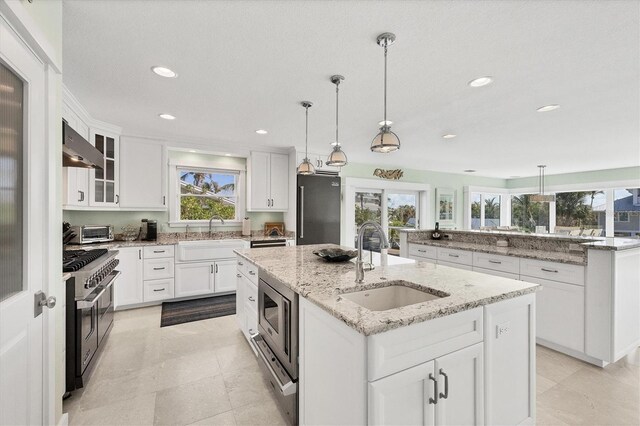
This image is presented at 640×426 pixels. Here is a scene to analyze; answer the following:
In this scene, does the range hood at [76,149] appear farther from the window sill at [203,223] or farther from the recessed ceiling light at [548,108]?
the recessed ceiling light at [548,108]

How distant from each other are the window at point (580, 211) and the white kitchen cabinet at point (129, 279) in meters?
8.40

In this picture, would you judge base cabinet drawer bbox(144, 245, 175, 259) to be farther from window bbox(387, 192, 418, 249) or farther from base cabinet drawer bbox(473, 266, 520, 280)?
window bbox(387, 192, 418, 249)

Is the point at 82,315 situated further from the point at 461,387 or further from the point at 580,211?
the point at 580,211

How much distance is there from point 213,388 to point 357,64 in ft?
8.56

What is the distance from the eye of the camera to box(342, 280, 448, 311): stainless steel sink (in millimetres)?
1593

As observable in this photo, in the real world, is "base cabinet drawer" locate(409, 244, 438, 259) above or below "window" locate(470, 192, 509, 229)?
below

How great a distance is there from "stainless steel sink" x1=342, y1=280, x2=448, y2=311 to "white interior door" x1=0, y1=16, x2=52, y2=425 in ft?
4.82

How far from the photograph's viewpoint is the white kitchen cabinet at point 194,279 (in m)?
3.96

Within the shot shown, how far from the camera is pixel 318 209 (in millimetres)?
4758

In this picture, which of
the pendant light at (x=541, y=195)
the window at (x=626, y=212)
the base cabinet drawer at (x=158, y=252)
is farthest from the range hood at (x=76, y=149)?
the window at (x=626, y=212)

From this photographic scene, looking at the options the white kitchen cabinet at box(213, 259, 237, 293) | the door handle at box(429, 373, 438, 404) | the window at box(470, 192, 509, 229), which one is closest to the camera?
the door handle at box(429, 373, 438, 404)

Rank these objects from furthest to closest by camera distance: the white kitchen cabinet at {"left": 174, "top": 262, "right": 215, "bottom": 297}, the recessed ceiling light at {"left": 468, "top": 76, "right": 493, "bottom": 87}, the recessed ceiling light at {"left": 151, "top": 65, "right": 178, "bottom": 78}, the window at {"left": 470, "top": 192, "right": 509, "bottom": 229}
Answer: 1. the window at {"left": 470, "top": 192, "right": 509, "bottom": 229}
2. the white kitchen cabinet at {"left": 174, "top": 262, "right": 215, "bottom": 297}
3. the recessed ceiling light at {"left": 468, "top": 76, "right": 493, "bottom": 87}
4. the recessed ceiling light at {"left": 151, "top": 65, "right": 178, "bottom": 78}

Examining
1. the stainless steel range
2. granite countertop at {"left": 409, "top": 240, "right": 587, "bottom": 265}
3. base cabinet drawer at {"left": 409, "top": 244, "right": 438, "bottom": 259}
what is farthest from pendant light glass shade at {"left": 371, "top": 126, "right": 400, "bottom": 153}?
base cabinet drawer at {"left": 409, "top": 244, "right": 438, "bottom": 259}

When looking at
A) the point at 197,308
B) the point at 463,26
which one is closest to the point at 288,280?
the point at 463,26
